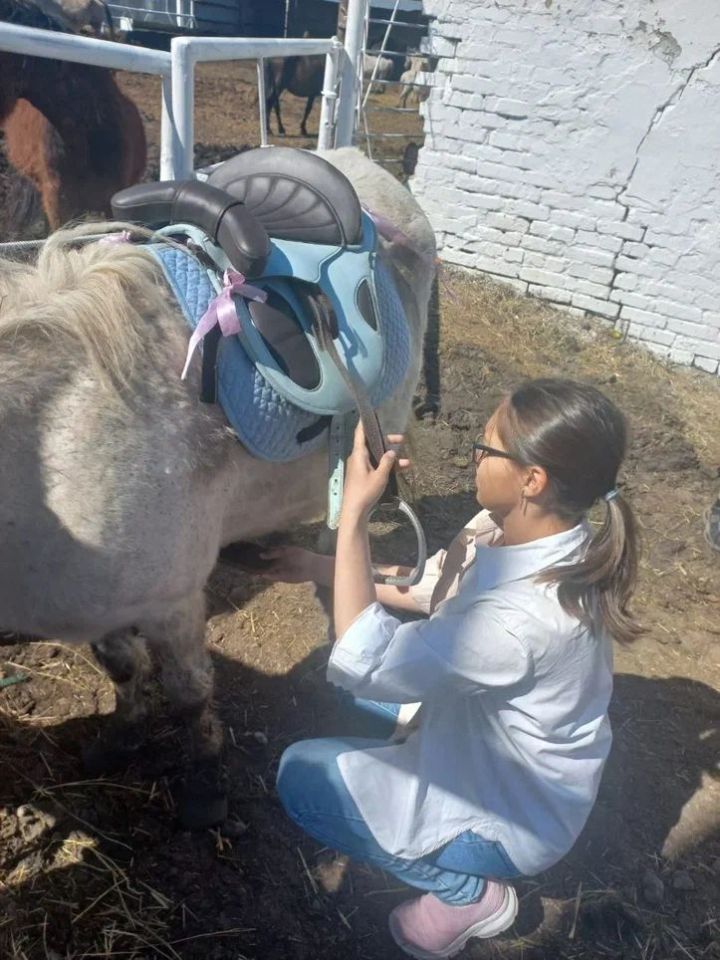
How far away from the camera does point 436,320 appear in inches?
206

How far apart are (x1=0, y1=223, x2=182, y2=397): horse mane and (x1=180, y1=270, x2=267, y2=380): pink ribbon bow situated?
10 centimetres

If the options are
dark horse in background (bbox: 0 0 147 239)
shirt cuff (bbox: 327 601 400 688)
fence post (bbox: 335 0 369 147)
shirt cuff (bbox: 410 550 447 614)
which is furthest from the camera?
dark horse in background (bbox: 0 0 147 239)

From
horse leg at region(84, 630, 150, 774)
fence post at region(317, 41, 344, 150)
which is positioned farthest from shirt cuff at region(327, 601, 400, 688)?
fence post at region(317, 41, 344, 150)

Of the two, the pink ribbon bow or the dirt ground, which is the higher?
the pink ribbon bow

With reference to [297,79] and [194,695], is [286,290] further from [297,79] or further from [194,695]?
[297,79]

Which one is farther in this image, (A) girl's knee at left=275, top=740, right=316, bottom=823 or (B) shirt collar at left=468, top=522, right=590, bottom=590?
(A) girl's knee at left=275, top=740, right=316, bottom=823

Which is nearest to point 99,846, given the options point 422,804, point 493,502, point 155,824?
point 155,824

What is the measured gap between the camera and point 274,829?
7.26 feet

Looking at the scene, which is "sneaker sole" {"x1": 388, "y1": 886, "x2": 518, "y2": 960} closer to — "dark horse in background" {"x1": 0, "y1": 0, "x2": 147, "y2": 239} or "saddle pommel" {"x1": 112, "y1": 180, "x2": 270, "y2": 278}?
"saddle pommel" {"x1": 112, "y1": 180, "x2": 270, "y2": 278}

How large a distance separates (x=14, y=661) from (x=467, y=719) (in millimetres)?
1595

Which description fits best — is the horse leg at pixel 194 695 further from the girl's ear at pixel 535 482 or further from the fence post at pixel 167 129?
the fence post at pixel 167 129

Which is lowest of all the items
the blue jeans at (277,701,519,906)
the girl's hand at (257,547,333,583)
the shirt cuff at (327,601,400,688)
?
the blue jeans at (277,701,519,906)

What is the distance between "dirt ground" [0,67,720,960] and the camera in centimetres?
195

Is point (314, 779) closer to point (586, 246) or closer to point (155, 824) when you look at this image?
point (155, 824)
